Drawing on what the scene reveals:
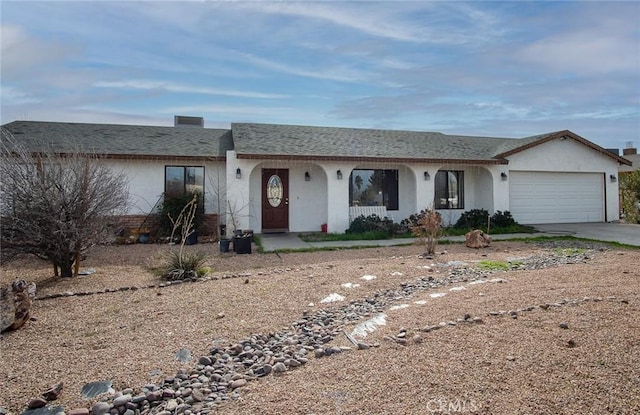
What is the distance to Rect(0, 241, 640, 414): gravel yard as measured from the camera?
274 centimetres

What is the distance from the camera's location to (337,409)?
2.60 metres

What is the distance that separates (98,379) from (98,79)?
11253 mm

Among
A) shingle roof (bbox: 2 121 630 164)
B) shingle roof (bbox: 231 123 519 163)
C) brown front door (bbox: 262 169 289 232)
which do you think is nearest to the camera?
shingle roof (bbox: 2 121 630 164)

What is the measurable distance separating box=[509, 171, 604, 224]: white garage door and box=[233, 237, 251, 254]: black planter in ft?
37.2

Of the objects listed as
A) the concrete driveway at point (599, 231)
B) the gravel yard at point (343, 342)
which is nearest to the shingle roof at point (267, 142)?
the concrete driveway at point (599, 231)

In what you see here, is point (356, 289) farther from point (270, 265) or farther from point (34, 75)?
point (34, 75)

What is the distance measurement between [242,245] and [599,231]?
12315 mm

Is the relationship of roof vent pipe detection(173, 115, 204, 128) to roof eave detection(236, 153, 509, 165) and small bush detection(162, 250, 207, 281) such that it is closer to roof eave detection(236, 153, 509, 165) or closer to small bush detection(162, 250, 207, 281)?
roof eave detection(236, 153, 509, 165)

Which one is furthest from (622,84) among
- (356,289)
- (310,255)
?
(356,289)

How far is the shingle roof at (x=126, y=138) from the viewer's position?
494 inches

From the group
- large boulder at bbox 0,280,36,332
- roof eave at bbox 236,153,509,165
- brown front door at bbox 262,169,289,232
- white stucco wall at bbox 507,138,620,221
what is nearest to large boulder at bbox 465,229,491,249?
roof eave at bbox 236,153,509,165

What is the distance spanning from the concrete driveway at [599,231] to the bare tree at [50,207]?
13.4 meters

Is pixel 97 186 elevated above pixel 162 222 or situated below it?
above

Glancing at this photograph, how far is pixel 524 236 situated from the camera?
41.0 feet
